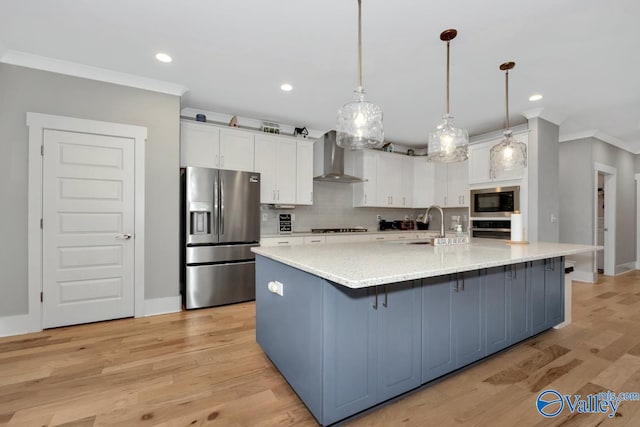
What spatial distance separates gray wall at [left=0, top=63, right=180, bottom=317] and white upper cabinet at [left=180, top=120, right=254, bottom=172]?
0.37 meters

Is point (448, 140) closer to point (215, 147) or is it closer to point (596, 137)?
point (215, 147)

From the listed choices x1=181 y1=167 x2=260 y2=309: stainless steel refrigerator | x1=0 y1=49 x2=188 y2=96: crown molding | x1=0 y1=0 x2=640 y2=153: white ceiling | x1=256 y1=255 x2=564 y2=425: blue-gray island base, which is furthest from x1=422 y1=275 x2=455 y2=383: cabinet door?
x1=0 y1=49 x2=188 y2=96: crown molding

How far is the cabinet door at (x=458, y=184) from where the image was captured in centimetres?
496

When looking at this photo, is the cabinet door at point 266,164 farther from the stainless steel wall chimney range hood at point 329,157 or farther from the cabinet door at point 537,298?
the cabinet door at point 537,298

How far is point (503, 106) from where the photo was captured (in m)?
3.68

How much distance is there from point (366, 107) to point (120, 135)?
2608 millimetres

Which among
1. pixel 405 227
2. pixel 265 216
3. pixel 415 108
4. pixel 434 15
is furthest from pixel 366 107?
pixel 405 227

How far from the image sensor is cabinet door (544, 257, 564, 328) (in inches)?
103

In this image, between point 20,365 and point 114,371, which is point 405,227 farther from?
point 20,365

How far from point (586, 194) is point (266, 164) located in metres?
5.34

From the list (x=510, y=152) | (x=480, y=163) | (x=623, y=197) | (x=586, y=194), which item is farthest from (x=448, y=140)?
(x=623, y=197)

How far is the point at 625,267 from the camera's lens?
18.1 ft

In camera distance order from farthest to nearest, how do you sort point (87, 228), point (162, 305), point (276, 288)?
point (162, 305)
point (87, 228)
point (276, 288)

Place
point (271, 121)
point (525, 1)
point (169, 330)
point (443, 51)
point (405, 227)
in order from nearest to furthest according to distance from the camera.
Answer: point (525, 1), point (443, 51), point (169, 330), point (271, 121), point (405, 227)
